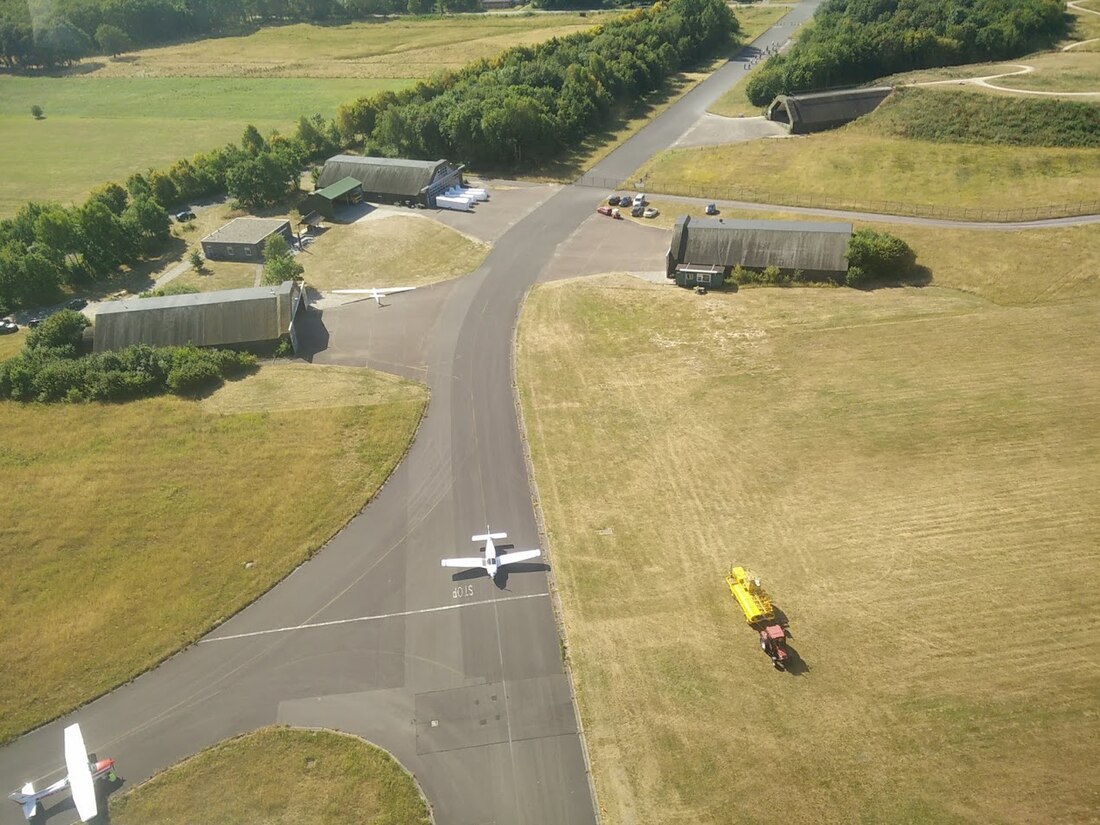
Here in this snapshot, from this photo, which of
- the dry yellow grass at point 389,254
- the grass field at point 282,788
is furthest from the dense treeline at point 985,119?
the grass field at point 282,788

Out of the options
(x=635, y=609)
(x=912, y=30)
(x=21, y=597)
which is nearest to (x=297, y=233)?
(x=21, y=597)

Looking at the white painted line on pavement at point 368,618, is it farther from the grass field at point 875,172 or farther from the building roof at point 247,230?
the grass field at point 875,172

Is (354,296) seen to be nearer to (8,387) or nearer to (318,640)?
(8,387)

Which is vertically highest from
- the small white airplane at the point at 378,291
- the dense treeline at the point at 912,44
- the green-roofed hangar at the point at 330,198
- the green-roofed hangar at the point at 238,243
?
the dense treeline at the point at 912,44

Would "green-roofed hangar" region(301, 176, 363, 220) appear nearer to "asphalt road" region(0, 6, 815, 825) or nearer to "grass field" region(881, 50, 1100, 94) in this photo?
"asphalt road" region(0, 6, 815, 825)

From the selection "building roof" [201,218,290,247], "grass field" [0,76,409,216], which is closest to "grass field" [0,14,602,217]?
"grass field" [0,76,409,216]

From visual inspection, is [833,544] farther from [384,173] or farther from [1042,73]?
[1042,73]
